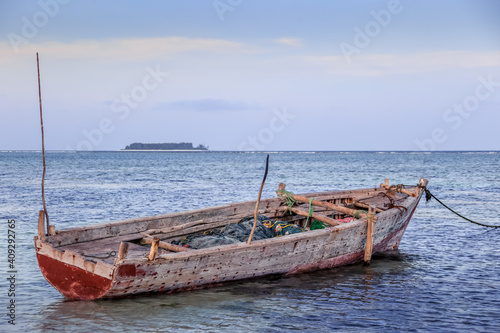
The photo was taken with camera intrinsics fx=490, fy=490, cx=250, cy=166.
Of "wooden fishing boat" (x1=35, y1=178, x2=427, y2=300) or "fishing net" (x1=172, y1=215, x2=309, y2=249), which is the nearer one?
"wooden fishing boat" (x1=35, y1=178, x2=427, y2=300)

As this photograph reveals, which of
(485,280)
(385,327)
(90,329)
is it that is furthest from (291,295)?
(485,280)

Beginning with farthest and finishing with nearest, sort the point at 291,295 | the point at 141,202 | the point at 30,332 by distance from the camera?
1. the point at 141,202
2. the point at 291,295
3. the point at 30,332

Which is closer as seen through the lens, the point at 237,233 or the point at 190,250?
the point at 190,250

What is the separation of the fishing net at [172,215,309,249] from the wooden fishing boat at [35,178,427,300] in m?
0.51

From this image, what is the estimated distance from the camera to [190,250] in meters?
8.05

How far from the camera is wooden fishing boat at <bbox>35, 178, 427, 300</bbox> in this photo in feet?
24.5

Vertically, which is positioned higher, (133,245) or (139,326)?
(133,245)

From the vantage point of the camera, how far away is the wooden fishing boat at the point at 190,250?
748 cm

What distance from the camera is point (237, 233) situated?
9805 millimetres

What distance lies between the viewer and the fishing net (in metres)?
9.02

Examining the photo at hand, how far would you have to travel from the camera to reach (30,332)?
6789 millimetres

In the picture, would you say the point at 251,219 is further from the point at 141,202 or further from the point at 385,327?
the point at 141,202

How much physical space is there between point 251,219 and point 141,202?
1457 centimetres

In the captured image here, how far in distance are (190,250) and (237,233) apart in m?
1.90
